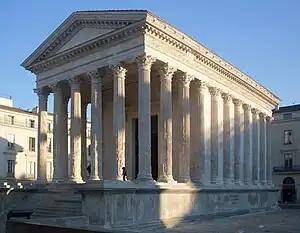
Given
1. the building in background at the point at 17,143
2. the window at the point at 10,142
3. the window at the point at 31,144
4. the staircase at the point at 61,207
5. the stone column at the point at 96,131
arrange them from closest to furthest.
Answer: the staircase at the point at 61,207
the stone column at the point at 96,131
the building in background at the point at 17,143
the window at the point at 10,142
the window at the point at 31,144

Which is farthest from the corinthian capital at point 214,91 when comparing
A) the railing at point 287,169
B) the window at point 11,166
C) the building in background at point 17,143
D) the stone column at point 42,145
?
the window at point 11,166

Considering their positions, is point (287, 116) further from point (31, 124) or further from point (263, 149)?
point (31, 124)

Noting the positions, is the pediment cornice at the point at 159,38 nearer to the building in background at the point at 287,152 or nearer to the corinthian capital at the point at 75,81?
the corinthian capital at the point at 75,81

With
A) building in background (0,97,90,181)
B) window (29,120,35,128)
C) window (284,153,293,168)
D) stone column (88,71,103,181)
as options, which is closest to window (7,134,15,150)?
building in background (0,97,90,181)

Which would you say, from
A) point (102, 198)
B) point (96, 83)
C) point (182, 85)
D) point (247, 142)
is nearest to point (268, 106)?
point (247, 142)

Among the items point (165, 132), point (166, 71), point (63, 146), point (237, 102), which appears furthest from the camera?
point (237, 102)

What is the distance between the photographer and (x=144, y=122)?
74.2 ft

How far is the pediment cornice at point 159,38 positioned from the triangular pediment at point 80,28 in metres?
0.16

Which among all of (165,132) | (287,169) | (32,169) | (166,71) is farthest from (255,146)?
(32,169)

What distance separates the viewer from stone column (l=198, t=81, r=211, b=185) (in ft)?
89.9

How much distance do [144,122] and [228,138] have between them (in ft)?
36.2

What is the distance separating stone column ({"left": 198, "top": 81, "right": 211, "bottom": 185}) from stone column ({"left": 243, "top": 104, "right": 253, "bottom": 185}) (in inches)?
307

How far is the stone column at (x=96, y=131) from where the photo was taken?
25109 mm

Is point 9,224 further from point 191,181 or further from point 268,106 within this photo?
point 268,106
